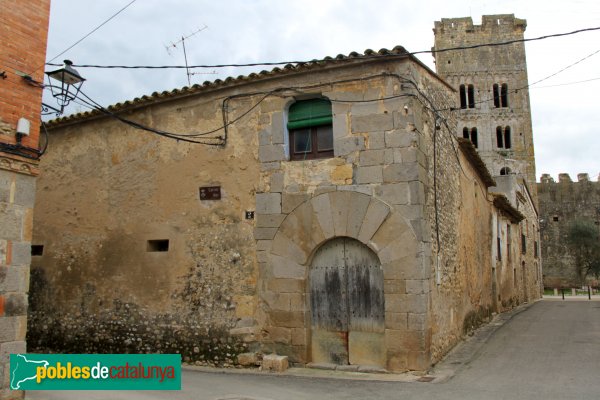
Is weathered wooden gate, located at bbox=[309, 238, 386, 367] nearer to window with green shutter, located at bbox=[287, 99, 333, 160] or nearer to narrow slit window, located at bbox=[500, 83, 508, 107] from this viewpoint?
window with green shutter, located at bbox=[287, 99, 333, 160]

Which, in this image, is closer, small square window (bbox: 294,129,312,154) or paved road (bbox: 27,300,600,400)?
paved road (bbox: 27,300,600,400)

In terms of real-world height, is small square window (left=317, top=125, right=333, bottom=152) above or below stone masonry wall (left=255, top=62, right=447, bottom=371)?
above

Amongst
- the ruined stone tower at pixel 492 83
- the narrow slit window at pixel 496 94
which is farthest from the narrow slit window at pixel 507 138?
the narrow slit window at pixel 496 94

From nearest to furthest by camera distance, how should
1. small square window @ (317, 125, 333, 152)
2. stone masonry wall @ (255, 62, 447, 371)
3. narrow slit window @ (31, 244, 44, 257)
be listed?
stone masonry wall @ (255, 62, 447, 371)
small square window @ (317, 125, 333, 152)
narrow slit window @ (31, 244, 44, 257)

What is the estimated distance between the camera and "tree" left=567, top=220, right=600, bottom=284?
3941cm

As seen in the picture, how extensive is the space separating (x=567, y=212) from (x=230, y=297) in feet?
137

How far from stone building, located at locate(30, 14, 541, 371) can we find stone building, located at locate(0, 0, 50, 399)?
2.21 m

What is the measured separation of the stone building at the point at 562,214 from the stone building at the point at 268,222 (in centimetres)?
3519

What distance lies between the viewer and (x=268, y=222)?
8.56 metres

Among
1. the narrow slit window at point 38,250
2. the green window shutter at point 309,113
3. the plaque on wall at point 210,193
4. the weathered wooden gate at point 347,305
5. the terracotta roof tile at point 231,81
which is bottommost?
the weathered wooden gate at point 347,305

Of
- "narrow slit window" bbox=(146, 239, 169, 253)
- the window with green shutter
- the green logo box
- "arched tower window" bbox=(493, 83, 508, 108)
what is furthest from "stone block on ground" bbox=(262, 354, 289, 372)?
"arched tower window" bbox=(493, 83, 508, 108)

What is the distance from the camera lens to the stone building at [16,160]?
6055mm

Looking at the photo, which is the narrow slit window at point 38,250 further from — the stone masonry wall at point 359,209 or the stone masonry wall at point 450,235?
the stone masonry wall at point 450,235

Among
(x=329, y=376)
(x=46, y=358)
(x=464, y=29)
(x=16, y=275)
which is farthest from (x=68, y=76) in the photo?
(x=464, y=29)
